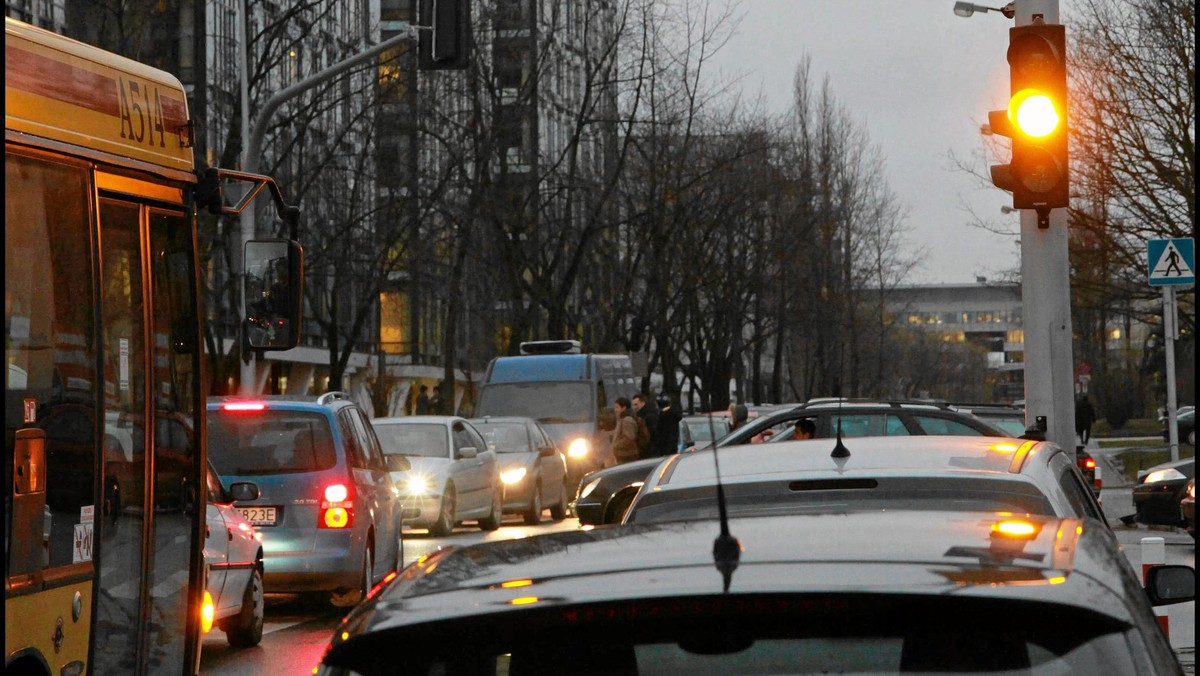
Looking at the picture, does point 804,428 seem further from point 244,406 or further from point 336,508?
point 244,406

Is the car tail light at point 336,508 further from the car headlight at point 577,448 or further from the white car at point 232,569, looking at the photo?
the car headlight at point 577,448

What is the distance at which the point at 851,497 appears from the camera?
5938 millimetres

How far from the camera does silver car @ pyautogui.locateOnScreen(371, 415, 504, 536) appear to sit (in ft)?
69.3

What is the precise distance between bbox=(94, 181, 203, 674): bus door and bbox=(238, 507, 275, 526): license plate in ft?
19.4

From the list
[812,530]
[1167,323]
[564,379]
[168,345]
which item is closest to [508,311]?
[564,379]

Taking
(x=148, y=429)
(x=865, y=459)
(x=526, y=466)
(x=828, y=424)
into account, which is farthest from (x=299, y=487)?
(x=526, y=466)

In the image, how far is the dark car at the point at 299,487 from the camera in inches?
528

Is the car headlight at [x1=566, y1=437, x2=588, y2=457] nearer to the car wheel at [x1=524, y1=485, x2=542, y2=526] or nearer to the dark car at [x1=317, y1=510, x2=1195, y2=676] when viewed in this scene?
the car wheel at [x1=524, y1=485, x2=542, y2=526]

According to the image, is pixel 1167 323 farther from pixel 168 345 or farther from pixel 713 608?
pixel 713 608

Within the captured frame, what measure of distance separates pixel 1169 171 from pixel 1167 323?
9843mm

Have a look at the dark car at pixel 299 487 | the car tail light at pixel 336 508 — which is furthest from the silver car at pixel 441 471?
the car tail light at pixel 336 508

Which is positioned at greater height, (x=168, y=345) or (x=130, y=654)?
(x=168, y=345)

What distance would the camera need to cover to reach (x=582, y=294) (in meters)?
52.9

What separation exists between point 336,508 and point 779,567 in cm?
1101
